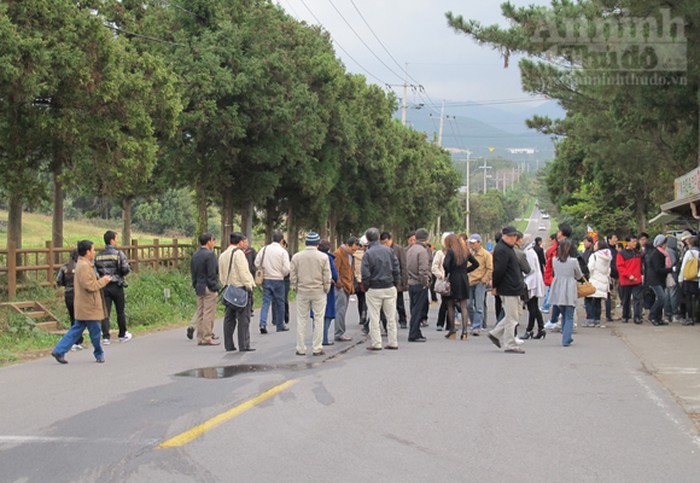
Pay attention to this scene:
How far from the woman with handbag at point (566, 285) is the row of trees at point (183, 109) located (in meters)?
11.1

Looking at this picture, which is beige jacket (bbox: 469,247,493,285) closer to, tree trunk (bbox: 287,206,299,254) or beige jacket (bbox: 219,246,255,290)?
beige jacket (bbox: 219,246,255,290)

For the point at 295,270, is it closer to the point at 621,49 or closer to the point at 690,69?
the point at 621,49

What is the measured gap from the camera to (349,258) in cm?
1588

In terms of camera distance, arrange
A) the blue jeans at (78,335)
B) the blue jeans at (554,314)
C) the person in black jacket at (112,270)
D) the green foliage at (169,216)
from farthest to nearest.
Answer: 1. the green foliage at (169,216)
2. the blue jeans at (554,314)
3. the person in black jacket at (112,270)
4. the blue jeans at (78,335)

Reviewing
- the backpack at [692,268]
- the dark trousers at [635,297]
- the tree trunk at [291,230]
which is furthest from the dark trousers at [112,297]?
the tree trunk at [291,230]

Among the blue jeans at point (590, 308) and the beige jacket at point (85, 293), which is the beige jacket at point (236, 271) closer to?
the beige jacket at point (85, 293)

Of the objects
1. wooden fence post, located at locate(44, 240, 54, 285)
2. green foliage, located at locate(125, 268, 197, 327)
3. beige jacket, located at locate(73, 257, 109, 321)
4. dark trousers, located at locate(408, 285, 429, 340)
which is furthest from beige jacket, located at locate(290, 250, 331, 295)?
wooden fence post, located at locate(44, 240, 54, 285)

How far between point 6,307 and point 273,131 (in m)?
15.5

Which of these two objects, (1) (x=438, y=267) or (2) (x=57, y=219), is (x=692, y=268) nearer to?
(1) (x=438, y=267)

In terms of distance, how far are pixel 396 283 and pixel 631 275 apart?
24.2 ft

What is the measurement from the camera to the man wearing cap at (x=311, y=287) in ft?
45.4

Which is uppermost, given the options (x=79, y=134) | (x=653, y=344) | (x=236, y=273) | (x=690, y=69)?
(x=690, y=69)

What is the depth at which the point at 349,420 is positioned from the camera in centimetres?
870

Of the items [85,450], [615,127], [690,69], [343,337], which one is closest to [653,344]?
Answer: [343,337]
